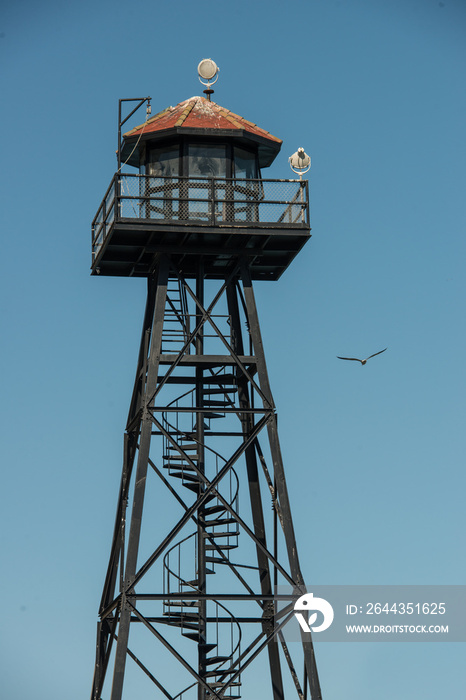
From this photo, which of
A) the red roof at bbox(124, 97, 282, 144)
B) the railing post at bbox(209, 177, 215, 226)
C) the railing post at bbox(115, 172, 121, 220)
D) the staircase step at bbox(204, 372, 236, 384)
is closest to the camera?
the railing post at bbox(115, 172, 121, 220)

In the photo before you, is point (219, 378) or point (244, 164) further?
point (219, 378)

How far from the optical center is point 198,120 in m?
39.8

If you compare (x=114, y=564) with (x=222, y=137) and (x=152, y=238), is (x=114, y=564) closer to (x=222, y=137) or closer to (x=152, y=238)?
(x=152, y=238)

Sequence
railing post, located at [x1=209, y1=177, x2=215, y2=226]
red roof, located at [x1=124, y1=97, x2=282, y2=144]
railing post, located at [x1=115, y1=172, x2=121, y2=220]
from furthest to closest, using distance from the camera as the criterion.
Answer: red roof, located at [x1=124, y1=97, x2=282, y2=144]
railing post, located at [x1=209, y1=177, x2=215, y2=226]
railing post, located at [x1=115, y1=172, x2=121, y2=220]

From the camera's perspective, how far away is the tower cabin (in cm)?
3866

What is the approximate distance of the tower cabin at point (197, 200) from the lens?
38656mm

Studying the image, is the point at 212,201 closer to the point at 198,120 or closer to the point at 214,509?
the point at 198,120

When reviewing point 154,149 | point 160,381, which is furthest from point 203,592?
point 154,149

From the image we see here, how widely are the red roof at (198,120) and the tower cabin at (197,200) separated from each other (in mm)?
26

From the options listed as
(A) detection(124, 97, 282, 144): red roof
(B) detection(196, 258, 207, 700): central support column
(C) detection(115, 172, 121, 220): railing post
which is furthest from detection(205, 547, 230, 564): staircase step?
(A) detection(124, 97, 282, 144): red roof

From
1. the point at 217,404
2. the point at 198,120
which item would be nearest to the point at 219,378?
the point at 217,404

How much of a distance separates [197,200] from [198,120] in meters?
2.41

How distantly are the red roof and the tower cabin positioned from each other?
0.03 m

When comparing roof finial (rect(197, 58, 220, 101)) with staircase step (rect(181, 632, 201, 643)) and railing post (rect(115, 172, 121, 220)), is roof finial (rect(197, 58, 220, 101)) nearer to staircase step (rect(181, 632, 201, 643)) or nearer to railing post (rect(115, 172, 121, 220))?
railing post (rect(115, 172, 121, 220))
